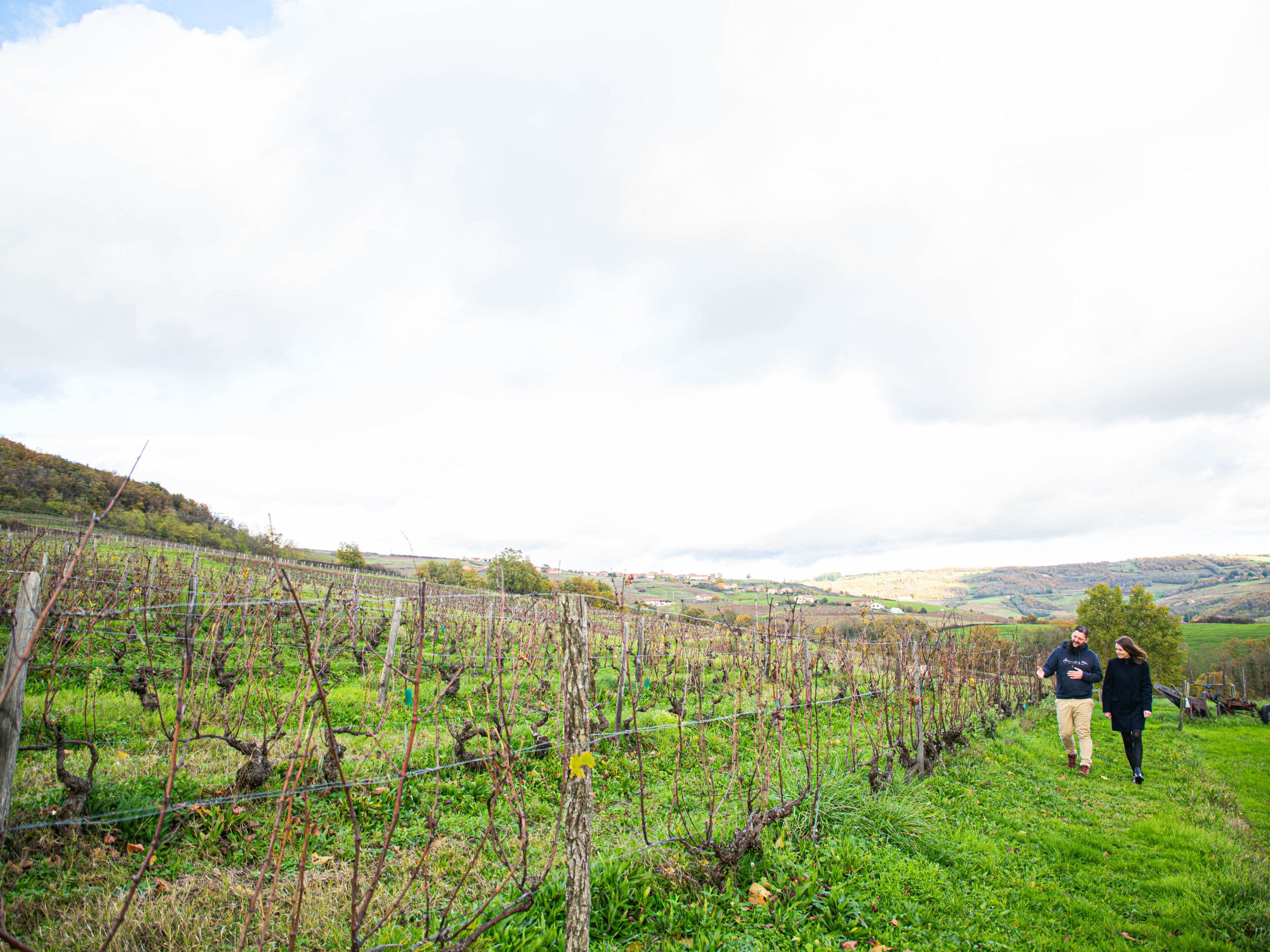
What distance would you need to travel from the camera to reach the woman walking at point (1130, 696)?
5.63 m

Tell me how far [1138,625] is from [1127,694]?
118 feet

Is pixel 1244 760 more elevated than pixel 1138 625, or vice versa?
pixel 1244 760

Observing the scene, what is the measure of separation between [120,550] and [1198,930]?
974 inches

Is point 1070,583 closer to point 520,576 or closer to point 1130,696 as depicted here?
point 520,576

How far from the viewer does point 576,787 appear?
253 centimetres

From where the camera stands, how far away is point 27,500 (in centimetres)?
2202

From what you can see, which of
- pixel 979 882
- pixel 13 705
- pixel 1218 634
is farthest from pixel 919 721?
pixel 1218 634

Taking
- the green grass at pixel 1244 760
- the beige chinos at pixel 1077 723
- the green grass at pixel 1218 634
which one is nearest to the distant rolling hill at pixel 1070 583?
the green grass at pixel 1218 634

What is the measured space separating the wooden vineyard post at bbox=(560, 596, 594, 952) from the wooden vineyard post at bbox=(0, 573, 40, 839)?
2.27 metres

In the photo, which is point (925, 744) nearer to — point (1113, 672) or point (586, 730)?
point (1113, 672)

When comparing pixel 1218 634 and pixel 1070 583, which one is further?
pixel 1070 583

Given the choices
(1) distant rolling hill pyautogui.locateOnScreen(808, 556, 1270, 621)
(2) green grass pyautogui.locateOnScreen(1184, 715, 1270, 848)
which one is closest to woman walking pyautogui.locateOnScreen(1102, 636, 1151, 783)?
(2) green grass pyautogui.locateOnScreen(1184, 715, 1270, 848)

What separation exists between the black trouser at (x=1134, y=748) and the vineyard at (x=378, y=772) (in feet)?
5.50

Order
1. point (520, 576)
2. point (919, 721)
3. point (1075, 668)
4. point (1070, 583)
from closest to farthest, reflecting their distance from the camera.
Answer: point (919, 721) → point (1075, 668) → point (520, 576) → point (1070, 583)
